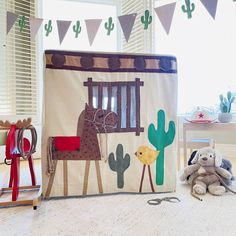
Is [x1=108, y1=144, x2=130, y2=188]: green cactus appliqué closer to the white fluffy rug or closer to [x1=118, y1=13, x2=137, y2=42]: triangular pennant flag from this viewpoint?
the white fluffy rug

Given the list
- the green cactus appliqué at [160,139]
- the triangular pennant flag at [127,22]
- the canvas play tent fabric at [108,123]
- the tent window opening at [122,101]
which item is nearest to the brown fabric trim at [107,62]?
the canvas play tent fabric at [108,123]

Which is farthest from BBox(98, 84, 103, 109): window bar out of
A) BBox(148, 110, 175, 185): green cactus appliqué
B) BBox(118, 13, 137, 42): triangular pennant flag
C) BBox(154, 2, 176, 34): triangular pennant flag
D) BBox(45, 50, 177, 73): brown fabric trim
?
BBox(154, 2, 176, 34): triangular pennant flag

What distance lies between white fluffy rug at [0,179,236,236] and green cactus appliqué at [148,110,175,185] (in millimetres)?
180

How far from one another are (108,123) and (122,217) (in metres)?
0.65

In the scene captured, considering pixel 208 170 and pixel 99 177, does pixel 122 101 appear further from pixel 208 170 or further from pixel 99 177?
pixel 208 170

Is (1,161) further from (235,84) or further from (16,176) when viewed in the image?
(235,84)

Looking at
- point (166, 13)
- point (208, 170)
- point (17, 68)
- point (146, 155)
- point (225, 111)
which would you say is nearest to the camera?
point (146, 155)

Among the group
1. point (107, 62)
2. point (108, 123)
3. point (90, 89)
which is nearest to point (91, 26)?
point (107, 62)

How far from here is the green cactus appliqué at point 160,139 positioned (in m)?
1.86

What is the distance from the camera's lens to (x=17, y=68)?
11.3 feet

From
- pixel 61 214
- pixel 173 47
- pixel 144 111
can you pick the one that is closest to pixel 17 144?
pixel 61 214

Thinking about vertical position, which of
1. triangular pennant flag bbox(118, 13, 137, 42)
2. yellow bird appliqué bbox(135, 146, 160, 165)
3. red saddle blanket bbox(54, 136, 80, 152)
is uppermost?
triangular pennant flag bbox(118, 13, 137, 42)

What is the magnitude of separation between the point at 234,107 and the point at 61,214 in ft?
9.93

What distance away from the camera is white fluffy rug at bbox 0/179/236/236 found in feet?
4.19
